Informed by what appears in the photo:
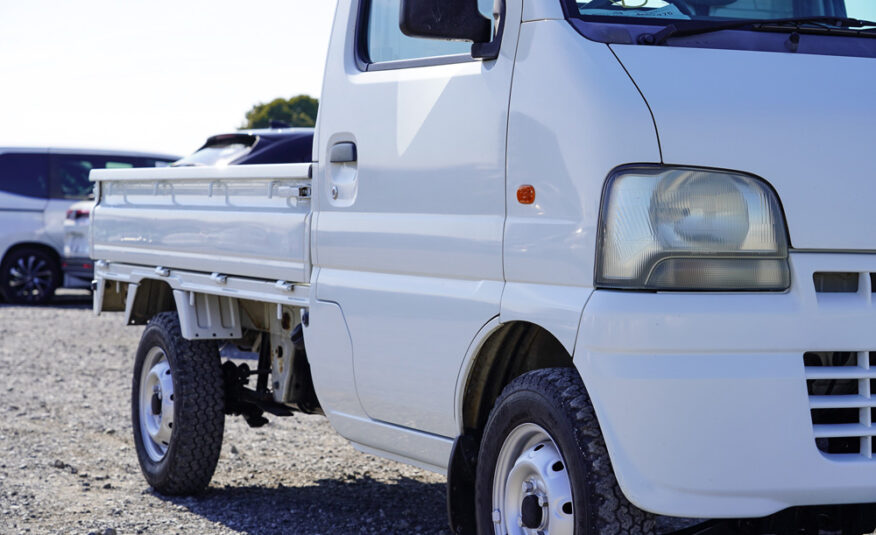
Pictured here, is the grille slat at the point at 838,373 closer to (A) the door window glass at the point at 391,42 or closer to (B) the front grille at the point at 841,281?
(B) the front grille at the point at 841,281

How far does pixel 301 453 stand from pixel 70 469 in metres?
1.28

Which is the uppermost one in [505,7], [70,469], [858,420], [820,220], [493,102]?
[505,7]

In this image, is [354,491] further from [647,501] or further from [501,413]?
[647,501]

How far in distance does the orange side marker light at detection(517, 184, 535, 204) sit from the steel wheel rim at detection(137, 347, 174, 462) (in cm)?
283

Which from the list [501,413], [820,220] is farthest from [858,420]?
[501,413]

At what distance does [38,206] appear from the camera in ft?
53.5

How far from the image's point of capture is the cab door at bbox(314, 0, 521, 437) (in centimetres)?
363

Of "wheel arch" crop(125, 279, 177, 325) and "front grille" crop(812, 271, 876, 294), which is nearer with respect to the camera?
"front grille" crop(812, 271, 876, 294)

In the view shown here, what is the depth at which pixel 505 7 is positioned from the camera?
11.9 feet

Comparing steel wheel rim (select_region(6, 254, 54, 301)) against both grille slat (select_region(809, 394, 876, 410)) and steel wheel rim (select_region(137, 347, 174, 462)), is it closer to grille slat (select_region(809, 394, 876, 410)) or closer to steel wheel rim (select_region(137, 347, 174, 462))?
steel wheel rim (select_region(137, 347, 174, 462))

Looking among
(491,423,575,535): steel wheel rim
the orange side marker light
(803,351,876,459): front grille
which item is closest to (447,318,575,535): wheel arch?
(491,423,575,535): steel wheel rim

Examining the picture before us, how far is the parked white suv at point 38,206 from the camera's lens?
53.3 ft

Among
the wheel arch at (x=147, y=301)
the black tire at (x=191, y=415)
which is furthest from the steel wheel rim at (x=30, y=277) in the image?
the black tire at (x=191, y=415)

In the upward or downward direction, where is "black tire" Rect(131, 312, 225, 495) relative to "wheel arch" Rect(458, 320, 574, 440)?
downward
